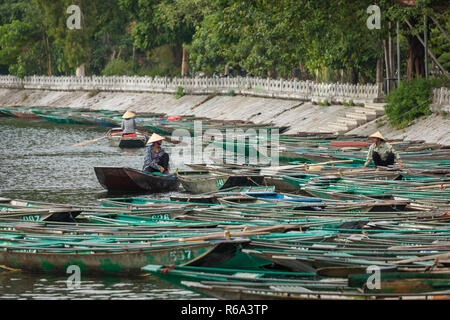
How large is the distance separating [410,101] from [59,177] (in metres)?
14.9

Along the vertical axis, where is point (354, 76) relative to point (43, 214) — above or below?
above

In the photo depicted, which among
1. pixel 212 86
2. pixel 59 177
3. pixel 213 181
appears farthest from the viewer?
pixel 212 86

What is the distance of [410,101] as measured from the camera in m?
36.8

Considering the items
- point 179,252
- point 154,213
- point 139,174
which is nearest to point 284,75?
point 139,174

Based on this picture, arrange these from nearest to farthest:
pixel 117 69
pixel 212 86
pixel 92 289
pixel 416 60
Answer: pixel 92 289 < pixel 416 60 < pixel 212 86 < pixel 117 69

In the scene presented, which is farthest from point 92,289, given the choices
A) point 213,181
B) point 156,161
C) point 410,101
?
point 410,101

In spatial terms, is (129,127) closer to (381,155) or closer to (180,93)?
(381,155)

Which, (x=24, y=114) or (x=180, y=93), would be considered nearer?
(x=24, y=114)

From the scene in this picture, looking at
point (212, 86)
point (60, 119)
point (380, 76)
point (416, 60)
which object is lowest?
point (60, 119)

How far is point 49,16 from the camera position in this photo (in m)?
68.9

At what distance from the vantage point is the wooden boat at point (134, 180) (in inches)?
1024

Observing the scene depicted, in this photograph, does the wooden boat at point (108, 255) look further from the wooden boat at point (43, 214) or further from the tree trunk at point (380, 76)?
the tree trunk at point (380, 76)

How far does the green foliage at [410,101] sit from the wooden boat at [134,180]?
44.9ft

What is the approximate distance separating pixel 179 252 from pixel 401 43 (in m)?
30.5
